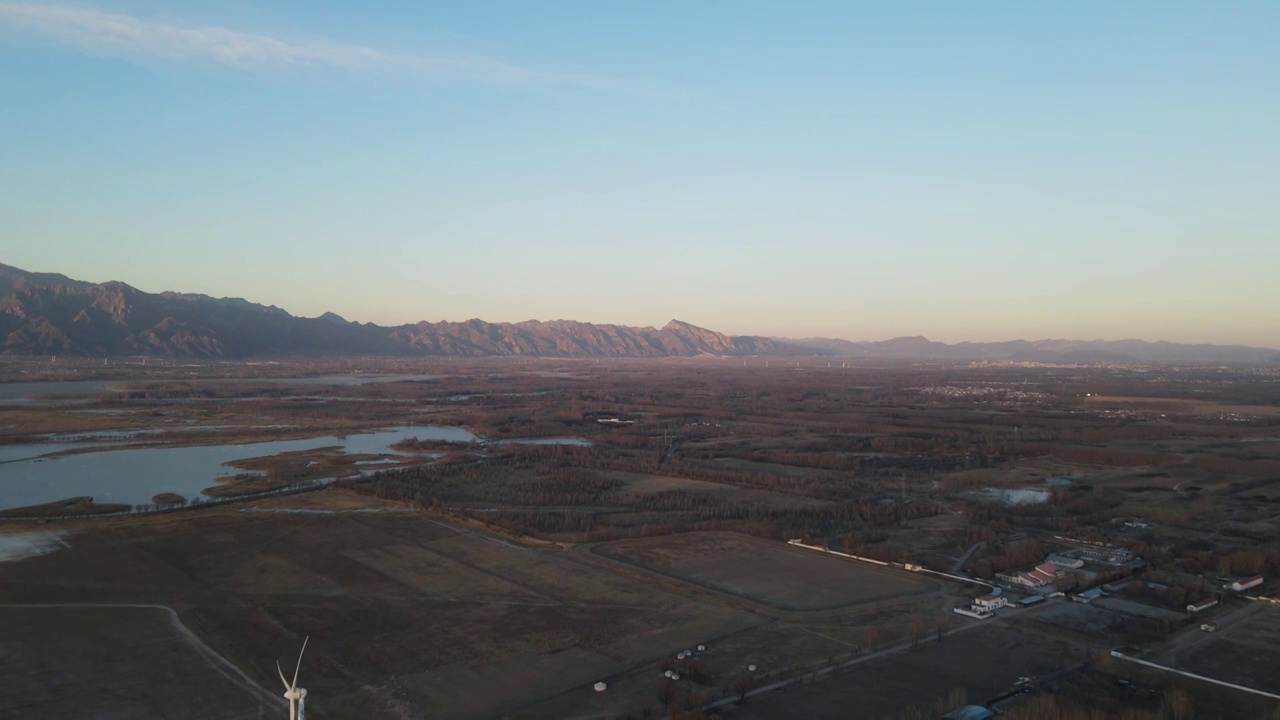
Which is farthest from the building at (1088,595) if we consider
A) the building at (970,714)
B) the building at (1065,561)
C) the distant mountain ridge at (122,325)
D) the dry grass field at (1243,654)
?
the distant mountain ridge at (122,325)

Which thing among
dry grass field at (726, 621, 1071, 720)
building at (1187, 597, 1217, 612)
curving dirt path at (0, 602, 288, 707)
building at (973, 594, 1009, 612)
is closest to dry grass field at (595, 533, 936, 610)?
building at (973, 594, 1009, 612)

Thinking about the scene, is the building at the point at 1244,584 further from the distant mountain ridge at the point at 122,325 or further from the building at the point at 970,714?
the distant mountain ridge at the point at 122,325

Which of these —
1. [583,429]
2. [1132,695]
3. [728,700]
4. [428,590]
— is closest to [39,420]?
[583,429]

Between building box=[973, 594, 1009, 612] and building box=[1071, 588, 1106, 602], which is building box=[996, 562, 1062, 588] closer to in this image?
building box=[1071, 588, 1106, 602]

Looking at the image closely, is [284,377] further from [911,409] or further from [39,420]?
[911,409]

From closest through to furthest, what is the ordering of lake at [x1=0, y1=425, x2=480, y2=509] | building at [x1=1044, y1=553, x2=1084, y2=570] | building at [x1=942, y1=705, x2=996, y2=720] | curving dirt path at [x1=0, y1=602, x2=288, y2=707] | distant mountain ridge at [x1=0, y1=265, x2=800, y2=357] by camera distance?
building at [x1=942, y1=705, x2=996, y2=720] → curving dirt path at [x1=0, y1=602, x2=288, y2=707] → building at [x1=1044, y1=553, x2=1084, y2=570] → lake at [x1=0, y1=425, x2=480, y2=509] → distant mountain ridge at [x1=0, y1=265, x2=800, y2=357]
